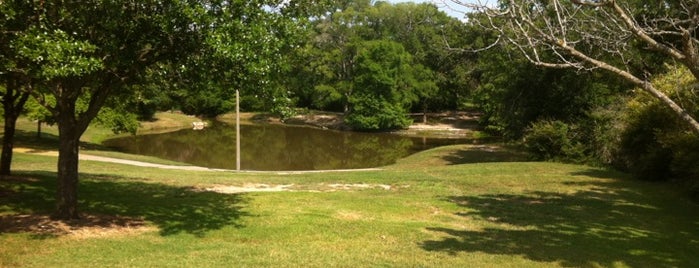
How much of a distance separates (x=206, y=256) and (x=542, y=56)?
23918 mm

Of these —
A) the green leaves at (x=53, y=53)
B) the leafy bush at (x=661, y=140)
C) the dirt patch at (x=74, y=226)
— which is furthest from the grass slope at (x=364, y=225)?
the green leaves at (x=53, y=53)

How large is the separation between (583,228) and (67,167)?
11.3 metres

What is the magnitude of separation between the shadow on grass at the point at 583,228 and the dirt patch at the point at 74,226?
5.84m

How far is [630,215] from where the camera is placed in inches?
611

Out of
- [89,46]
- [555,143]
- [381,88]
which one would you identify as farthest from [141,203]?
[381,88]

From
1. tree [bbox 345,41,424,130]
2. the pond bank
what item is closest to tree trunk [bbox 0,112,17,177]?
the pond bank

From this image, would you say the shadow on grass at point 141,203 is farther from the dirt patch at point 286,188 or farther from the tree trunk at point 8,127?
the dirt patch at point 286,188

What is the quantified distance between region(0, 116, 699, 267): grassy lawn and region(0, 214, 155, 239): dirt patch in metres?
0.04

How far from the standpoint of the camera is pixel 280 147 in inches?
1875

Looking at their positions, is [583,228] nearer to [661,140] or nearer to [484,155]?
[661,140]

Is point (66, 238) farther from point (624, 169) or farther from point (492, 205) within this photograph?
point (624, 169)

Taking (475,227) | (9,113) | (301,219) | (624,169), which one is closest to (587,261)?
(475,227)

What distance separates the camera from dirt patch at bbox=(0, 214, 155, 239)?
1011 cm

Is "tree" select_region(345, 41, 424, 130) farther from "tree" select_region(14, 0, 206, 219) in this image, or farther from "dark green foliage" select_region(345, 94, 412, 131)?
"tree" select_region(14, 0, 206, 219)
